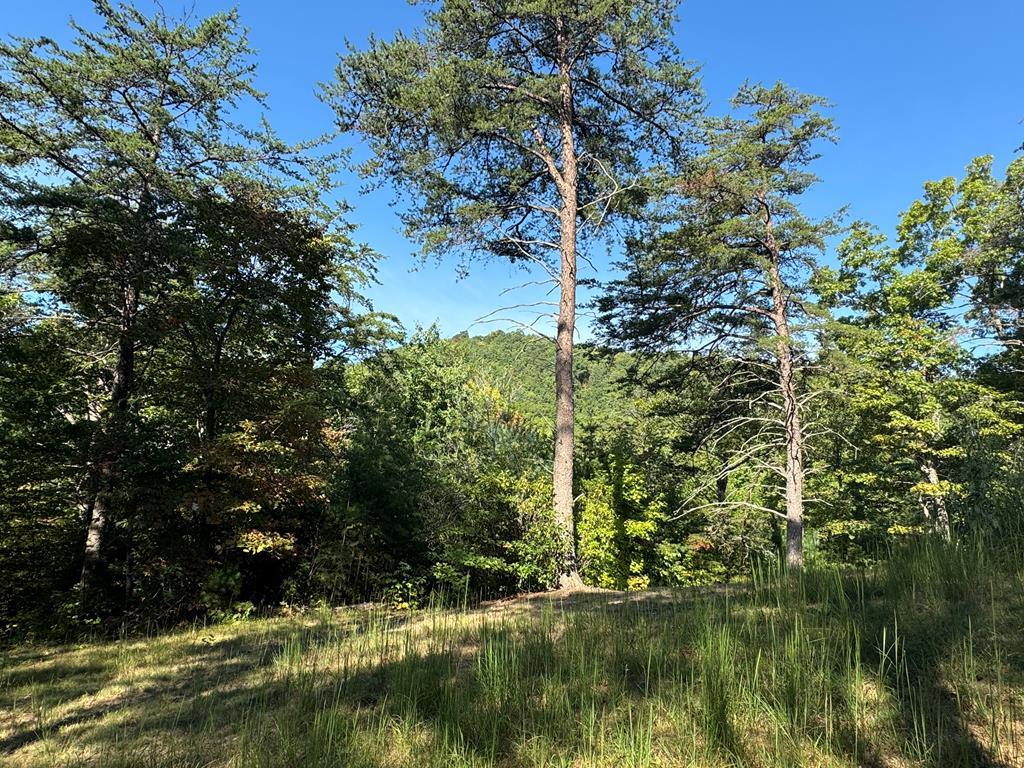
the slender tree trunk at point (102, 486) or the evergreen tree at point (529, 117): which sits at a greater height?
the evergreen tree at point (529, 117)

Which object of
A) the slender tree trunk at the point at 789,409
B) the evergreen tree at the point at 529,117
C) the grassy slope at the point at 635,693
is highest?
the evergreen tree at the point at 529,117

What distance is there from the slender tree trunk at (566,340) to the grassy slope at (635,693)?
5025 millimetres

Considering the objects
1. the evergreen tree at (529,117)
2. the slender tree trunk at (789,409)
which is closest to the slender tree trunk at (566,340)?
the evergreen tree at (529,117)

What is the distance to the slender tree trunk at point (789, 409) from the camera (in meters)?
10.6

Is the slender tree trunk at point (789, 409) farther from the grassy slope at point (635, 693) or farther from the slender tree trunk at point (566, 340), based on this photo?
the grassy slope at point (635, 693)

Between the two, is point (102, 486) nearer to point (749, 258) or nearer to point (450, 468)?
point (450, 468)

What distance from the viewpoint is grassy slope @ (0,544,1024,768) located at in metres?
2.28

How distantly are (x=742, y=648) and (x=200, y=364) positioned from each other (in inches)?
336

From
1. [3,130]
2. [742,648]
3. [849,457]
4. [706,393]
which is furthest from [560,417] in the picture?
[849,457]

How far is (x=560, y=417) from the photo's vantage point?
33.0ft

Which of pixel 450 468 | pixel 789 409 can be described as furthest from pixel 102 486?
pixel 789 409

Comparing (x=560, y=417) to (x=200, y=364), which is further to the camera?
(x=560, y=417)

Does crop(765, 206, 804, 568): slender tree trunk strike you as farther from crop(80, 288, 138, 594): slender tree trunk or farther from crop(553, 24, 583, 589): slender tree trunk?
crop(80, 288, 138, 594): slender tree trunk

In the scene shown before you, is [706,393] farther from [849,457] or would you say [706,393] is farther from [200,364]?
[200,364]
